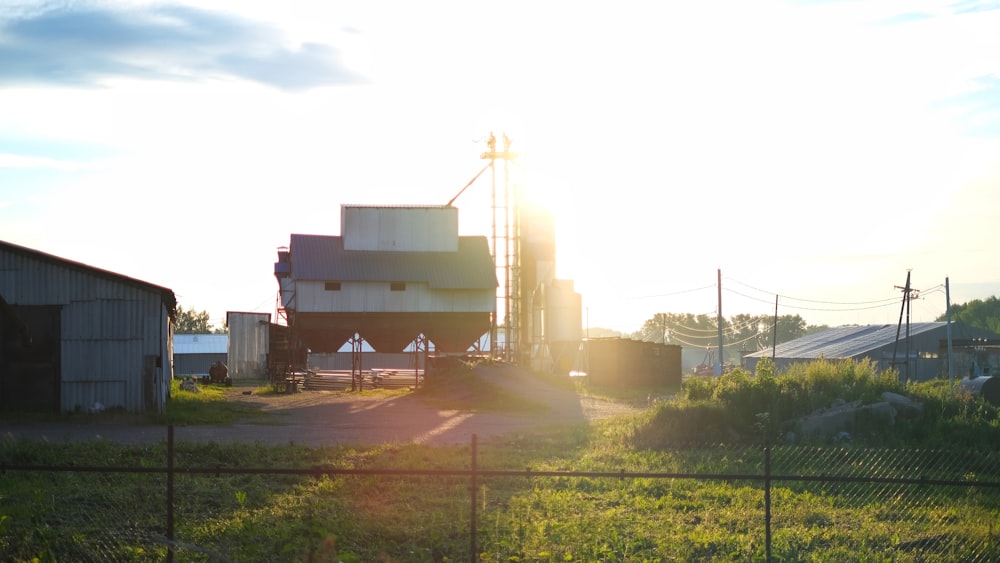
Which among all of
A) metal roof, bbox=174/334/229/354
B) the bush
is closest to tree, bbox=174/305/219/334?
metal roof, bbox=174/334/229/354

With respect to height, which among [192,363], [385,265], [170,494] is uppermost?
[385,265]

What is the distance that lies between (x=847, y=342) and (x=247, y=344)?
1818 inches

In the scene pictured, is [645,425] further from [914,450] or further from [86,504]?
[86,504]

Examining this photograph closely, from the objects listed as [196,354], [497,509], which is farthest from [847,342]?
[497,509]

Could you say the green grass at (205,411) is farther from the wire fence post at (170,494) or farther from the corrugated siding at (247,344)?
the corrugated siding at (247,344)

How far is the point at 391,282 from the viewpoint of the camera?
52281 millimetres

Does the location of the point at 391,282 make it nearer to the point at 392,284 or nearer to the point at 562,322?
the point at 392,284

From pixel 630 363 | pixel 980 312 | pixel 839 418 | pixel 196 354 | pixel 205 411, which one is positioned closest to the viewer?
pixel 839 418

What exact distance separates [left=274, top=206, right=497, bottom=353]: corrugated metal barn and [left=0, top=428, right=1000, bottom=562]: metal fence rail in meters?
34.2

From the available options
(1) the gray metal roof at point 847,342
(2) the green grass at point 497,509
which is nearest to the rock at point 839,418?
(2) the green grass at point 497,509

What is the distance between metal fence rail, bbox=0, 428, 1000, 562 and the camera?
11594 mm

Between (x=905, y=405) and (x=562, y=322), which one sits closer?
(x=905, y=405)

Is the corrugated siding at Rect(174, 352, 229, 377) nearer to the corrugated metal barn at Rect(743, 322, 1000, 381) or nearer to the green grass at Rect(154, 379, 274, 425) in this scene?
the green grass at Rect(154, 379, 274, 425)

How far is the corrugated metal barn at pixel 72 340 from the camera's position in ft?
104
